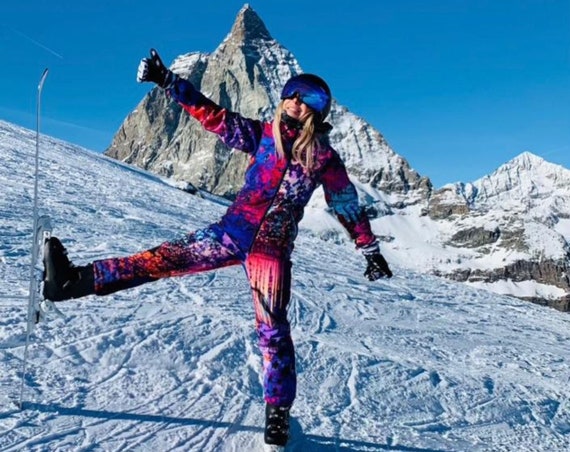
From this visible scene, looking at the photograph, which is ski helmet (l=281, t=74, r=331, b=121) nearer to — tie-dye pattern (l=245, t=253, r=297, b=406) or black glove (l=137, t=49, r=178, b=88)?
black glove (l=137, t=49, r=178, b=88)

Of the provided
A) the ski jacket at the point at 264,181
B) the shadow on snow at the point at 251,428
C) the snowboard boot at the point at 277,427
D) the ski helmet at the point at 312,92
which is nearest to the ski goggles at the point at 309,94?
the ski helmet at the point at 312,92

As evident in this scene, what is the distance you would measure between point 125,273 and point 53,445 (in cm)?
108

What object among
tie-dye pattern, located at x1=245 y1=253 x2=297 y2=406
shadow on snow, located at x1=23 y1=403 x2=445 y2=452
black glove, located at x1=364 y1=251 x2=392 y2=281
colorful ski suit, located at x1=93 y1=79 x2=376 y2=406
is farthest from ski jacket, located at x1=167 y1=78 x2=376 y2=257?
shadow on snow, located at x1=23 y1=403 x2=445 y2=452

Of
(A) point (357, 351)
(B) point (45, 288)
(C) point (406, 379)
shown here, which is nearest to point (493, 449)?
(C) point (406, 379)

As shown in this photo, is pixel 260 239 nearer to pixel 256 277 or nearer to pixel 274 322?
pixel 256 277

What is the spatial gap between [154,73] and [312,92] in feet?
3.39

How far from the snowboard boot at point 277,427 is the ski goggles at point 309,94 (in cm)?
191

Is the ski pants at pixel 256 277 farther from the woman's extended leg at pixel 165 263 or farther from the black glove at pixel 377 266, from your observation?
the black glove at pixel 377 266

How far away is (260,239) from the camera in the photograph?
12.2 feet

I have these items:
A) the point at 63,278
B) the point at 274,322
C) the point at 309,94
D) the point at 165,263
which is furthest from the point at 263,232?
the point at 63,278

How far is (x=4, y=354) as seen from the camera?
14.9ft

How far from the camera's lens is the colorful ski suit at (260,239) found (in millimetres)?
3705

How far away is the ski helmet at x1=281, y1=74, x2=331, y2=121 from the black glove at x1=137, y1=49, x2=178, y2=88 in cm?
76

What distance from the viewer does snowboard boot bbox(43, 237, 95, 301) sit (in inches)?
150
